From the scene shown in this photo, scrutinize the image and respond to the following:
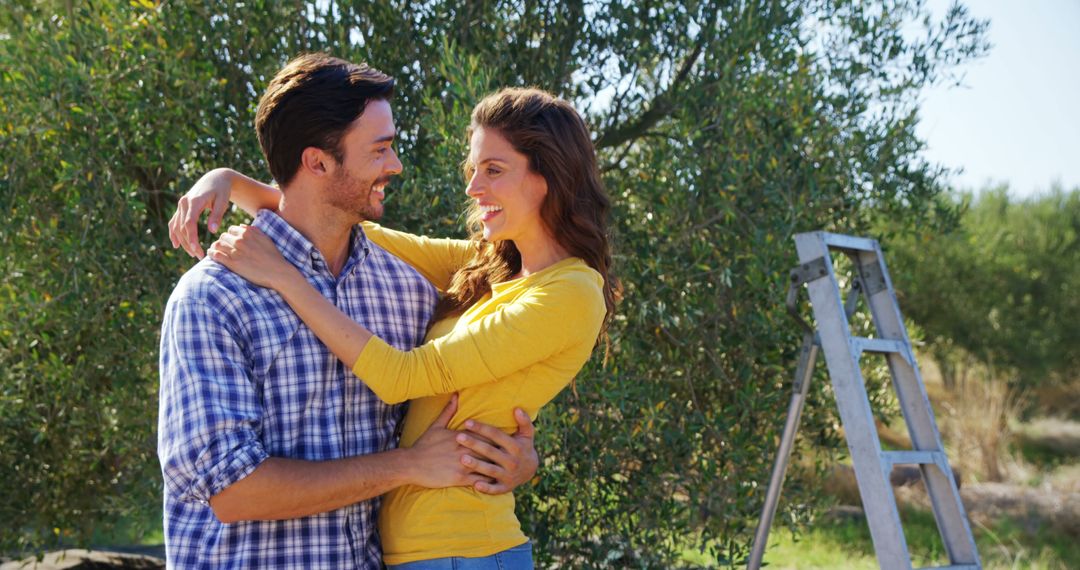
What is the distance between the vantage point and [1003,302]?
15633mm

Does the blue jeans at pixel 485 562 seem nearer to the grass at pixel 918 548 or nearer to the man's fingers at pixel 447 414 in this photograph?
the man's fingers at pixel 447 414

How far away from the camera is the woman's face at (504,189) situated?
8.57ft

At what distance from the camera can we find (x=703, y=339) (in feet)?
16.1

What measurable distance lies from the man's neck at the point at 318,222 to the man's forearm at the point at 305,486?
55 cm

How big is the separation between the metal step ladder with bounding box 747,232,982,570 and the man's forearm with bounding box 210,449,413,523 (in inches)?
90.7

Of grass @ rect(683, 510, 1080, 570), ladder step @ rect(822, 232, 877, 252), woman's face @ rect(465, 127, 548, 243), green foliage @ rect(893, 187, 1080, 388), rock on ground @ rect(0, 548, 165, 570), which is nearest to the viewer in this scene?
woman's face @ rect(465, 127, 548, 243)

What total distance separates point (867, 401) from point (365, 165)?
242cm

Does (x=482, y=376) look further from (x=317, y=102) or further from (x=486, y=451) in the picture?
(x=317, y=102)

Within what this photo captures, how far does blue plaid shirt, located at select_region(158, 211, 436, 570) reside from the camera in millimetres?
2070

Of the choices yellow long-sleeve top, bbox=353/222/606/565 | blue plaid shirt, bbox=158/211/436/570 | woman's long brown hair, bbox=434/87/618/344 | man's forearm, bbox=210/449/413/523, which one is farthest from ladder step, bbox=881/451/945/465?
man's forearm, bbox=210/449/413/523

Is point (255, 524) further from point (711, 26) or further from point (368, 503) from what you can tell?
point (711, 26)

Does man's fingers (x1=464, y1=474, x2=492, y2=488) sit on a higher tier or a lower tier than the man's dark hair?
lower

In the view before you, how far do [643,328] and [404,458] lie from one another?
2.67 metres

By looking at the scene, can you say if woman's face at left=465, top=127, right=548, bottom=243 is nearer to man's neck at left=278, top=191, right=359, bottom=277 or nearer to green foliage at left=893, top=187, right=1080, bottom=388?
man's neck at left=278, top=191, right=359, bottom=277
